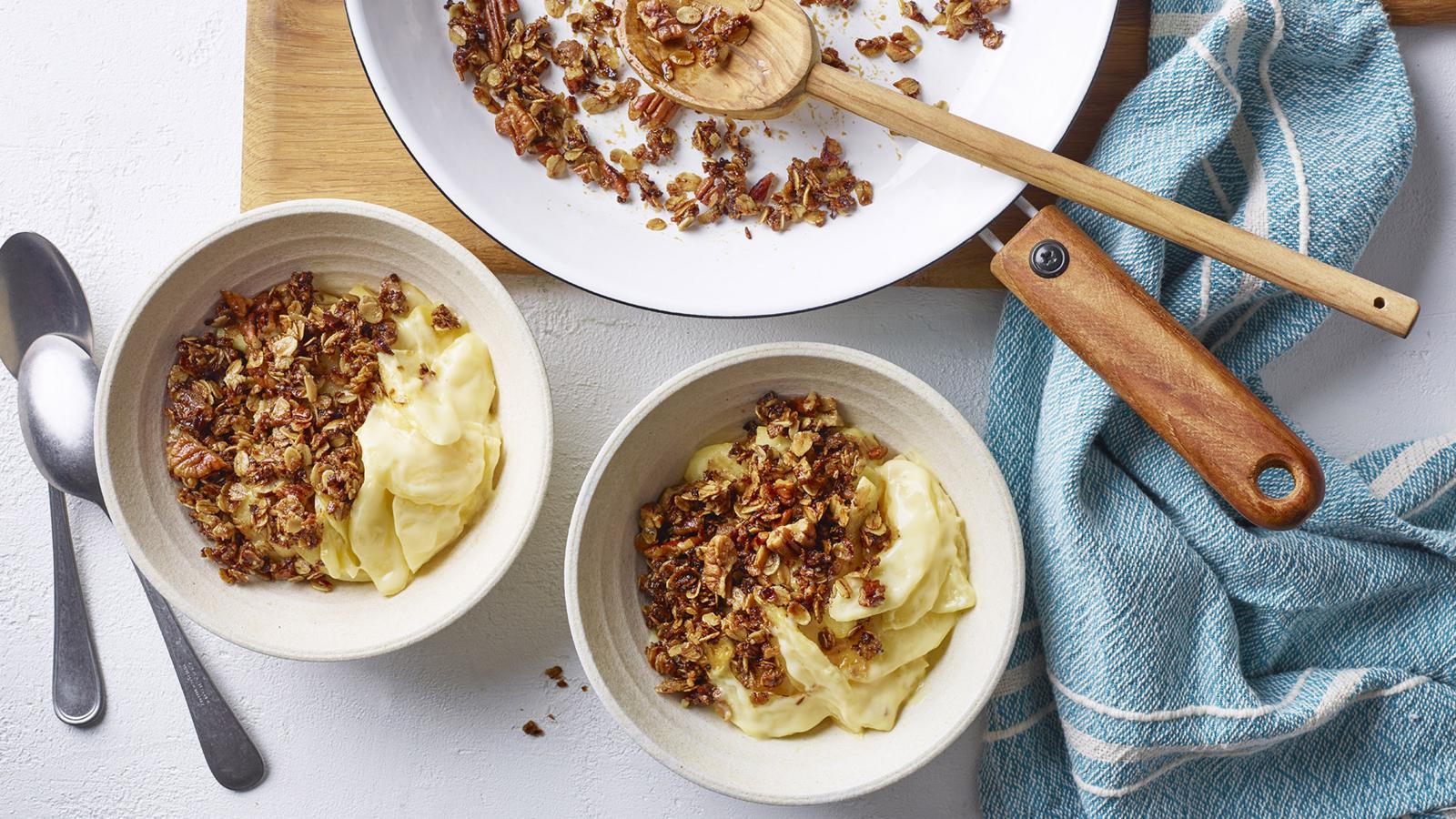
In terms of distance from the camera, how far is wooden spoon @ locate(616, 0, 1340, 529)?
1.07m

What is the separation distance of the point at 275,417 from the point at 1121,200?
1.01 meters

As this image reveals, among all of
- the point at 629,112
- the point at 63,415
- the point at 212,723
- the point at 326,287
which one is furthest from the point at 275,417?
the point at 629,112

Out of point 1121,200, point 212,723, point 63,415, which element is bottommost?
point 212,723

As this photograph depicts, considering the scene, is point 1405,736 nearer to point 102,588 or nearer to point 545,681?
point 545,681

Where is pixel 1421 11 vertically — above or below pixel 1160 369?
above

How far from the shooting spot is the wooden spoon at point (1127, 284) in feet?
3.50

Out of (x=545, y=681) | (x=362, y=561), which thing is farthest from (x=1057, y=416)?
(x=362, y=561)

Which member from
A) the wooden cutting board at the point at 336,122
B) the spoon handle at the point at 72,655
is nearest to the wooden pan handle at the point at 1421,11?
the wooden cutting board at the point at 336,122

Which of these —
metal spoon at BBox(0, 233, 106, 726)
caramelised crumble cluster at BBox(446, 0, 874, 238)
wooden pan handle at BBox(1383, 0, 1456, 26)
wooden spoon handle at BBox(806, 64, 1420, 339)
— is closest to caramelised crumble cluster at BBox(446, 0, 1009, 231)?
caramelised crumble cluster at BBox(446, 0, 874, 238)

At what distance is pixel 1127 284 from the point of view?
3.64 feet

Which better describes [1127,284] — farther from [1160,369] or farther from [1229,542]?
[1229,542]

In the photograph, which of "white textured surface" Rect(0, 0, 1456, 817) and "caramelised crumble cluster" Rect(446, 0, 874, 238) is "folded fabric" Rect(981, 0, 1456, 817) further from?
"caramelised crumble cluster" Rect(446, 0, 874, 238)

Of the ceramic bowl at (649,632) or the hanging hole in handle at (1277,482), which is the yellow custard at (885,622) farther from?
the hanging hole in handle at (1277,482)

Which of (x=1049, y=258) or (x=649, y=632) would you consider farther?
(x=649, y=632)
